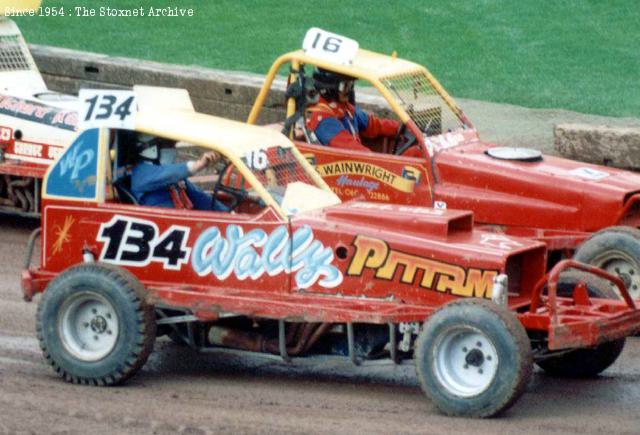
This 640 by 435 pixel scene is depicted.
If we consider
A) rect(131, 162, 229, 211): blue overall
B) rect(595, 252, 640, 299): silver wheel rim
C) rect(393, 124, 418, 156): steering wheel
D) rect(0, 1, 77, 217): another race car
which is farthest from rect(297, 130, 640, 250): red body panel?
rect(0, 1, 77, 217): another race car

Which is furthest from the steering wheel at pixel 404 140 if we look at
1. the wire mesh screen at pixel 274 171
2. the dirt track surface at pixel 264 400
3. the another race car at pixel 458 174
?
the dirt track surface at pixel 264 400

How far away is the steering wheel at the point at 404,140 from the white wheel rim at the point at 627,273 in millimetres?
1851

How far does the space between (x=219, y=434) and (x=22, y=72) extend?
23.0ft

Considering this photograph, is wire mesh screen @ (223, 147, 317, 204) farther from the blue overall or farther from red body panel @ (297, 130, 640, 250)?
red body panel @ (297, 130, 640, 250)

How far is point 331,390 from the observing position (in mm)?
9305

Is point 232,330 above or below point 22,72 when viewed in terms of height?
below

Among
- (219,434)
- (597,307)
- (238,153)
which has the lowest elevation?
(219,434)

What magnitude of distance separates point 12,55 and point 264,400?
21.9 feet

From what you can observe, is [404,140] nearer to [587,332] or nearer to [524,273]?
[524,273]

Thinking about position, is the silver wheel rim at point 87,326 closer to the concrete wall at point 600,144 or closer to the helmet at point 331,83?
the helmet at point 331,83

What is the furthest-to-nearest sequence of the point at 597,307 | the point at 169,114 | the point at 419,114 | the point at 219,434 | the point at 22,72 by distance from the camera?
the point at 22,72 < the point at 419,114 < the point at 169,114 < the point at 597,307 < the point at 219,434

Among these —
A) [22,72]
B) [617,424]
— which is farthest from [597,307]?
[22,72]

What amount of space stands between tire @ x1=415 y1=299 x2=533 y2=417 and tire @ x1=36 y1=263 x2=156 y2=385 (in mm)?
1669

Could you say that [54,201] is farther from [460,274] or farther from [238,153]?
[460,274]
